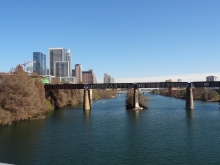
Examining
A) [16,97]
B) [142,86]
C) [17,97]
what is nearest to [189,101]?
[142,86]

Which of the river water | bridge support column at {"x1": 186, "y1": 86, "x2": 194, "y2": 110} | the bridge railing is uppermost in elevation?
the bridge railing

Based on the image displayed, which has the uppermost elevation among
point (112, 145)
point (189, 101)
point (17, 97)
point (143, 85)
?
point (143, 85)

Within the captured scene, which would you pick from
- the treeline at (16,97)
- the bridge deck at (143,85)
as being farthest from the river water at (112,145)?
the bridge deck at (143,85)

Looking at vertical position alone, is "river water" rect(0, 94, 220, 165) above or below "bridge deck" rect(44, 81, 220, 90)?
below

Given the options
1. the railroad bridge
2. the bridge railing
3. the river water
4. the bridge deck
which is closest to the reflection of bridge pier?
the railroad bridge

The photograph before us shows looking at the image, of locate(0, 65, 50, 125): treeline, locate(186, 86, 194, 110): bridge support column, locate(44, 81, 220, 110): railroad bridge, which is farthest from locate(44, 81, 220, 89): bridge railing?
locate(0, 65, 50, 125): treeline

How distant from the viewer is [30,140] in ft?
131

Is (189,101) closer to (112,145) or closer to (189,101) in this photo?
(189,101)

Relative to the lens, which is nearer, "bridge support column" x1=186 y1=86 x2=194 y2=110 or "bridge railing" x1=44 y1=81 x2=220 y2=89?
"bridge support column" x1=186 y1=86 x2=194 y2=110

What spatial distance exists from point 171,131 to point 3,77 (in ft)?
138

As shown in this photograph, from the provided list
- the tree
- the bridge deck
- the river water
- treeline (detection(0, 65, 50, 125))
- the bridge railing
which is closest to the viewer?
the river water

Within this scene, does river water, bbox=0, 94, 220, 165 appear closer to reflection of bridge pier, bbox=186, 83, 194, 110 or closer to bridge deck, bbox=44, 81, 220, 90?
reflection of bridge pier, bbox=186, 83, 194, 110

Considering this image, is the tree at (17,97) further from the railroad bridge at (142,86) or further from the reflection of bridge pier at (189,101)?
the reflection of bridge pier at (189,101)

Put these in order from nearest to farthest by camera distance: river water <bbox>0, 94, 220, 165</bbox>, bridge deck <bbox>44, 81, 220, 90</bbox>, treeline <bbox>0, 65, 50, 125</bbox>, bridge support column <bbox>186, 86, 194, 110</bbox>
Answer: river water <bbox>0, 94, 220, 165</bbox> < treeline <bbox>0, 65, 50, 125</bbox> < bridge support column <bbox>186, 86, 194, 110</bbox> < bridge deck <bbox>44, 81, 220, 90</bbox>
